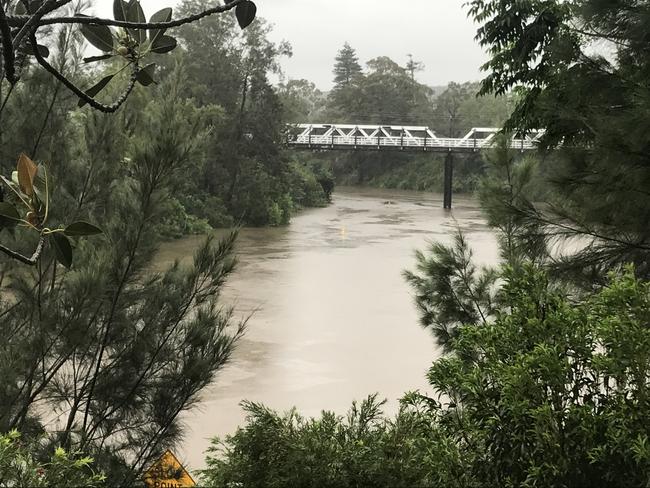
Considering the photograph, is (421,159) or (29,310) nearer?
(29,310)

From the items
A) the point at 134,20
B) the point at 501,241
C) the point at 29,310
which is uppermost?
the point at 134,20

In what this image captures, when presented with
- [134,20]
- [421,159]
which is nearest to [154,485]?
[134,20]

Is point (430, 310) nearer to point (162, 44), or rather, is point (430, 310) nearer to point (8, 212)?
point (162, 44)

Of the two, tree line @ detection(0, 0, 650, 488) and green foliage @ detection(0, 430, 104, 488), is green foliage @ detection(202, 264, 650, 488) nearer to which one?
tree line @ detection(0, 0, 650, 488)

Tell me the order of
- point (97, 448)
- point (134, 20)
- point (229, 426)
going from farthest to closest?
point (229, 426) → point (97, 448) → point (134, 20)

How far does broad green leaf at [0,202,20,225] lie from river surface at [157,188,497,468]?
3.01 meters

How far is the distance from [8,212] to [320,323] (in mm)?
7180

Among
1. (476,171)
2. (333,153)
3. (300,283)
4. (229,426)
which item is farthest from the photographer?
(333,153)

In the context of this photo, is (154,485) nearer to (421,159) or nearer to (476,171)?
A: (476,171)

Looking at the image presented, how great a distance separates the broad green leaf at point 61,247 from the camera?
1.65 feet

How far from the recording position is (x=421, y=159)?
30.0m

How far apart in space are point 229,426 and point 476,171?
79.1 feet

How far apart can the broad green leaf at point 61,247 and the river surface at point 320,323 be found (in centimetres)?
297

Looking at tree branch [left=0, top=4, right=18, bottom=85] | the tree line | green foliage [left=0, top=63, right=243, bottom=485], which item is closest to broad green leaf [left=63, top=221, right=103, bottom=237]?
tree branch [left=0, top=4, right=18, bottom=85]
